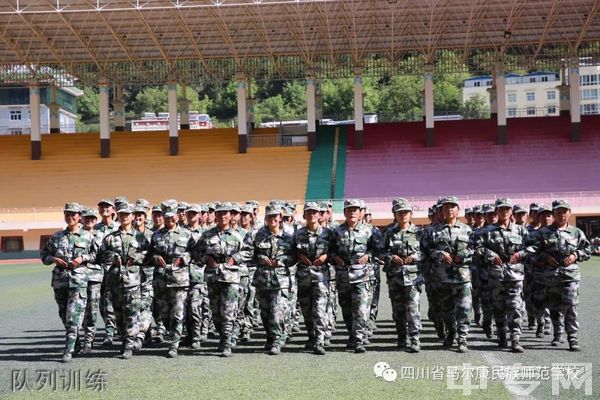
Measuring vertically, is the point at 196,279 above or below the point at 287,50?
below

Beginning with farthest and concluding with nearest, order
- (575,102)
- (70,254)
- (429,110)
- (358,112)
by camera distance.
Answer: (358,112) < (429,110) < (575,102) < (70,254)

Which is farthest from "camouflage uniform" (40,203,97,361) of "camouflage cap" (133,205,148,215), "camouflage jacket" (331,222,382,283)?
"camouflage jacket" (331,222,382,283)

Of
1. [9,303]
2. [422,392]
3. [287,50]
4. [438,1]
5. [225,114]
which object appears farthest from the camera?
[225,114]

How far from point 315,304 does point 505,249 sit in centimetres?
240

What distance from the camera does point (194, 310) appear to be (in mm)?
10469

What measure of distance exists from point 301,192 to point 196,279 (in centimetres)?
2375

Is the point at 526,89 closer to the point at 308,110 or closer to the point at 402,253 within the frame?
the point at 308,110

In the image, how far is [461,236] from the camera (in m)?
10.2

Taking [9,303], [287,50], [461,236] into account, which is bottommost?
[9,303]

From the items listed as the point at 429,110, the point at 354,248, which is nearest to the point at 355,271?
the point at 354,248

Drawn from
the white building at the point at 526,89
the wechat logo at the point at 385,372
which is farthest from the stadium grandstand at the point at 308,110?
the white building at the point at 526,89

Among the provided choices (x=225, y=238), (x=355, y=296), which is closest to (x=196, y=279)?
(x=225, y=238)

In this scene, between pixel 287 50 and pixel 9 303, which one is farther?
pixel 287 50

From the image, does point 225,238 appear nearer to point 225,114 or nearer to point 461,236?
point 461,236
